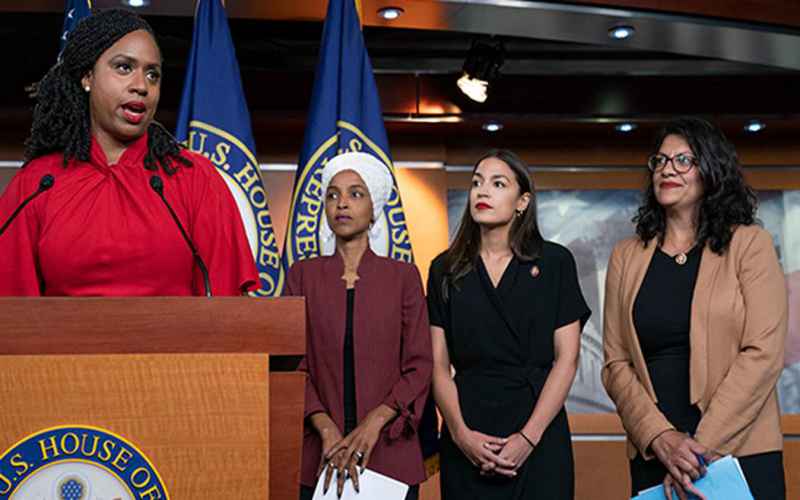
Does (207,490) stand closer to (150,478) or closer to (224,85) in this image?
(150,478)

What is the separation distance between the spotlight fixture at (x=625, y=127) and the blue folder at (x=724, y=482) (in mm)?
3158

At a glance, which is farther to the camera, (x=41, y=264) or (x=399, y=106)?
(x=399, y=106)

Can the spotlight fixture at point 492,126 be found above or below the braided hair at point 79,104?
above

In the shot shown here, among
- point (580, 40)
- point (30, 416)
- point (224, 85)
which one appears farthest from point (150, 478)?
point (580, 40)

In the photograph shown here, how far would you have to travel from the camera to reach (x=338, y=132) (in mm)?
3781

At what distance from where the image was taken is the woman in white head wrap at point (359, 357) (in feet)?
8.57

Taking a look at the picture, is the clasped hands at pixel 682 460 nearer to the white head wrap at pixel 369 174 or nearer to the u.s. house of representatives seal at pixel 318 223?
the white head wrap at pixel 369 174

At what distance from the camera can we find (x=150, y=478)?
138 centimetres

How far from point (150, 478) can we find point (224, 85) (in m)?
2.60

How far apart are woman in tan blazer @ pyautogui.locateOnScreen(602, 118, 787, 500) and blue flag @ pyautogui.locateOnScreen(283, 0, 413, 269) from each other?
955 millimetres

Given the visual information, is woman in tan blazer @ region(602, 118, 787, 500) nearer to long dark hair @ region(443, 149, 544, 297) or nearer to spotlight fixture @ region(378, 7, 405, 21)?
long dark hair @ region(443, 149, 544, 297)

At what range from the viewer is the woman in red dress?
2.00 meters

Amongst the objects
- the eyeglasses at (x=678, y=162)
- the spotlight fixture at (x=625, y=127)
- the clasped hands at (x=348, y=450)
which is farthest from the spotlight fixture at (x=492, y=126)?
the clasped hands at (x=348, y=450)

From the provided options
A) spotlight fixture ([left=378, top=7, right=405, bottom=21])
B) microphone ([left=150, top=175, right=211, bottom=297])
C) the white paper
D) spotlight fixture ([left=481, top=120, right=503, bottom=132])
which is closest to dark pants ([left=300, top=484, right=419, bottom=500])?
the white paper
